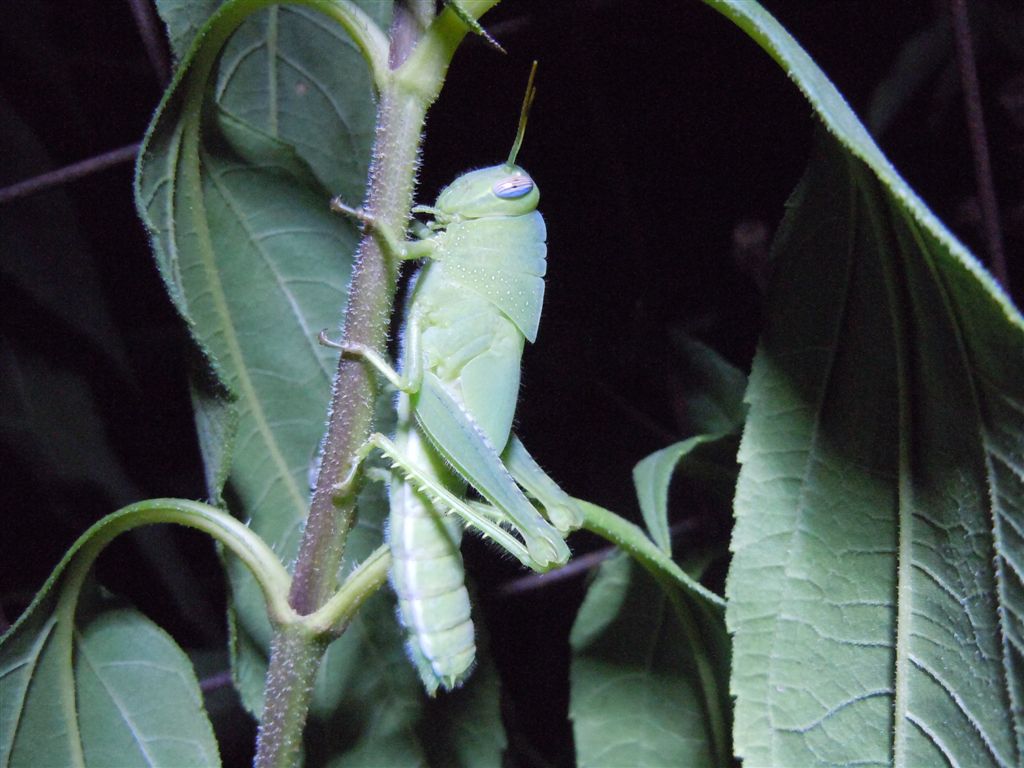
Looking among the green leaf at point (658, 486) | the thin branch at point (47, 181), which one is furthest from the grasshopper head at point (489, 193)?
the thin branch at point (47, 181)

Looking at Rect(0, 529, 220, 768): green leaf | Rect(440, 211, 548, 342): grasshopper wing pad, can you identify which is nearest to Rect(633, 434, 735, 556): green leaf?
Rect(440, 211, 548, 342): grasshopper wing pad

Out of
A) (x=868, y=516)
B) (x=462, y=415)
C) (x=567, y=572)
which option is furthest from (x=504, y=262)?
(x=567, y=572)

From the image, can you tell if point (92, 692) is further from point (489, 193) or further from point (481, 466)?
point (489, 193)

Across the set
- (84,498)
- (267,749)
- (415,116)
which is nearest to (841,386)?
(415,116)

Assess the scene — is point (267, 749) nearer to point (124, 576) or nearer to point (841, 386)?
point (841, 386)

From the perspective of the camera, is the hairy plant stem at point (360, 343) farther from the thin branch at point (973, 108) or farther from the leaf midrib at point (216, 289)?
the thin branch at point (973, 108)
